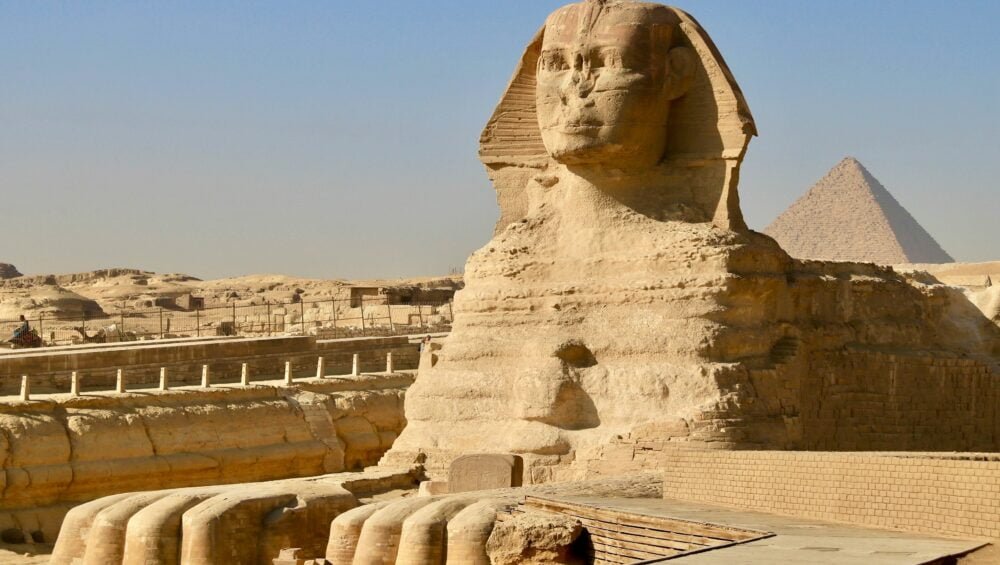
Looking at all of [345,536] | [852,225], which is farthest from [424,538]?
[852,225]

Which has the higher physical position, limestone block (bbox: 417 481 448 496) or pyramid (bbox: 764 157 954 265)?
pyramid (bbox: 764 157 954 265)

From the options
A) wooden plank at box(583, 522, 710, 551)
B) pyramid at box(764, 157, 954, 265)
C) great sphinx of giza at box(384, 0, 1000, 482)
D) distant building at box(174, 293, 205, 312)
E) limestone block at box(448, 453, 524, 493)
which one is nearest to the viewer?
wooden plank at box(583, 522, 710, 551)

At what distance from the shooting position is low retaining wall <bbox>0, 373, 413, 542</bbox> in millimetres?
22938

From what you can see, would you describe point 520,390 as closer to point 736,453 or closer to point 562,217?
point 562,217

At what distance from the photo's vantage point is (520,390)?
18.9 metres

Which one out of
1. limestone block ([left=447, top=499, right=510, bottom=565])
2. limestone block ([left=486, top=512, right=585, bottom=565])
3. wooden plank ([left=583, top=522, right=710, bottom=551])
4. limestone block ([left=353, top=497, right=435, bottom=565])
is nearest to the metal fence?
limestone block ([left=353, top=497, right=435, bottom=565])

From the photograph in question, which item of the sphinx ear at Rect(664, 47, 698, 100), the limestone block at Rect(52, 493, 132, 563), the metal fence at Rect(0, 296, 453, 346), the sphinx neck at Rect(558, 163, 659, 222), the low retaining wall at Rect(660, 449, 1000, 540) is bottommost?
the limestone block at Rect(52, 493, 132, 563)

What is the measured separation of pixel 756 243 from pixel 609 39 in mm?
2917

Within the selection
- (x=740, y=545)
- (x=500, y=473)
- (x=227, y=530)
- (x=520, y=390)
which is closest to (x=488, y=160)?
(x=520, y=390)

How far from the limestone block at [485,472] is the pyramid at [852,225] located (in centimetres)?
6110

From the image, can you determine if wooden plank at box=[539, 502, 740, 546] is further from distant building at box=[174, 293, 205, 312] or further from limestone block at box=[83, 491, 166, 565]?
distant building at box=[174, 293, 205, 312]

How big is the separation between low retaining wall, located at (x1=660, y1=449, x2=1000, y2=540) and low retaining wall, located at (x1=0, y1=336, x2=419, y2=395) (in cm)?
1489

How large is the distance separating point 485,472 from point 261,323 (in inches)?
1299

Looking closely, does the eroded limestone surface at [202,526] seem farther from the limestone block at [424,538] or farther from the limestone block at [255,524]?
the limestone block at [424,538]
